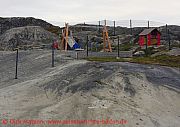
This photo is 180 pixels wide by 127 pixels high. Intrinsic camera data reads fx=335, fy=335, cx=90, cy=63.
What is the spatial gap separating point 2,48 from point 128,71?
90.6 feet

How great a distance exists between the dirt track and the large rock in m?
25.0

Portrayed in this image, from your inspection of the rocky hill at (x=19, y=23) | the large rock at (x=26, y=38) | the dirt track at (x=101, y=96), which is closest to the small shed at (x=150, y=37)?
the large rock at (x=26, y=38)

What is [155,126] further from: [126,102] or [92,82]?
[92,82]

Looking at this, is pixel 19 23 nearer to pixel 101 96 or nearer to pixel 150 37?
pixel 150 37

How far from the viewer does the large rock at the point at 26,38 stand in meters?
43.0

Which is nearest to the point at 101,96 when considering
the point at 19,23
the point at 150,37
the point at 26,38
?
the point at 150,37

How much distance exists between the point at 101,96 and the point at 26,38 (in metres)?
32.6

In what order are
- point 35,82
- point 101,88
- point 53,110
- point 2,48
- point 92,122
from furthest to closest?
point 2,48 → point 35,82 → point 101,88 → point 53,110 → point 92,122

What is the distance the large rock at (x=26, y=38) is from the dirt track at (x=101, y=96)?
25013 mm

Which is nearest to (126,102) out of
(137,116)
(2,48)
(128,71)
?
(137,116)

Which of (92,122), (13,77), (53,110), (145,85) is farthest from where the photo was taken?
(13,77)

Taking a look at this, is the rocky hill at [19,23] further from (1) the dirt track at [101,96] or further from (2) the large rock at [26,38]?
(1) the dirt track at [101,96]

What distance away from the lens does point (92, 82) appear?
1452cm

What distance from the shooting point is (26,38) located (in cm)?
4438
